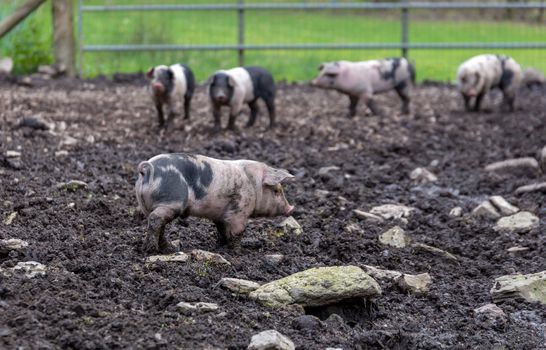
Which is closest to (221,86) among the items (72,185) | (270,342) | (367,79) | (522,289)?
(367,79)

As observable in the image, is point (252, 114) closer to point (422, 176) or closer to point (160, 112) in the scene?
point (160, 112)

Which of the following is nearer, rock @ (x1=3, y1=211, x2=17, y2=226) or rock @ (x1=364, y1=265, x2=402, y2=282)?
rock @ (x1=364, y1=265, x2=402, y2=282)

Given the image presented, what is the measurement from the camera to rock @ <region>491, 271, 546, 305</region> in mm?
5664

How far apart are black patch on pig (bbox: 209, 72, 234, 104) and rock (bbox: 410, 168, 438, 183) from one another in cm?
216

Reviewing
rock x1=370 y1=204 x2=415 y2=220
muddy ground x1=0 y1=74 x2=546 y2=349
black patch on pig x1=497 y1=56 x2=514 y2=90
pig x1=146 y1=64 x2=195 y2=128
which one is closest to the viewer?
muddy ground x1=0 y1=74 x2=546 y2=349

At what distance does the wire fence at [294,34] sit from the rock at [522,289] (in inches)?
361

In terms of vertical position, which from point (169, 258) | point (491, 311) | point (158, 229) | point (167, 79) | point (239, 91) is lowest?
point (491, 311)

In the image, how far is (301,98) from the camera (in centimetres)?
1319

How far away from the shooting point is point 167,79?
10289mm

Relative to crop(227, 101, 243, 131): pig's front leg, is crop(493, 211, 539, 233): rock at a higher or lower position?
lower

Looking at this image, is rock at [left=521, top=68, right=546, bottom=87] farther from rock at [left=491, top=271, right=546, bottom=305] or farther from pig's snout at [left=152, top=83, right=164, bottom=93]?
rock at [left=491, top=271, right=546, bottom=305]

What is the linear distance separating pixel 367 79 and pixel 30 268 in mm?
7335

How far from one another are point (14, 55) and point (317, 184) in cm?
752

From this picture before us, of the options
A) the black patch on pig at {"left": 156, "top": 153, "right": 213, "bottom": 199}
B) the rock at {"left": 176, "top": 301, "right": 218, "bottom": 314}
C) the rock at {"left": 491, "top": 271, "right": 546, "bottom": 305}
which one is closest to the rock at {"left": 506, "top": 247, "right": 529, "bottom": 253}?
the rock at {"left": 491, "top": 271, "right": 546, "bottom": 305}
